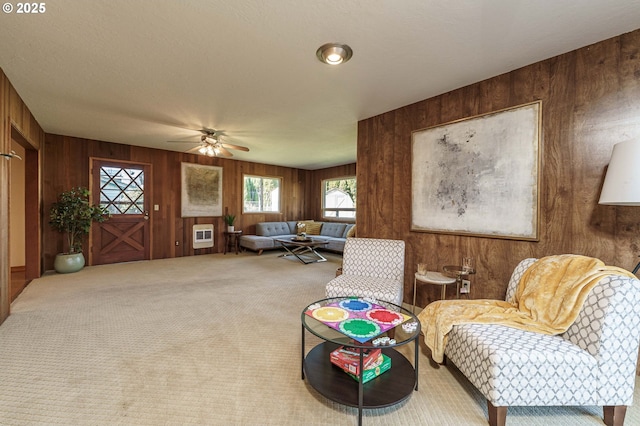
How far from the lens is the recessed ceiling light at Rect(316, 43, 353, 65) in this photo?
199 centimetres

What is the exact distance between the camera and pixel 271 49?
6.75 feet

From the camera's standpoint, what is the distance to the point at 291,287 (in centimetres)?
379

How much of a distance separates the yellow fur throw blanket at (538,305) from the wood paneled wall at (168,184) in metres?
5.59

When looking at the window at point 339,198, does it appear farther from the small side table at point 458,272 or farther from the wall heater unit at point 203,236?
the small side table at point 458,272

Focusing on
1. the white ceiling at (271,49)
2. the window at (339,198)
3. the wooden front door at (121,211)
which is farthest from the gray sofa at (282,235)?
the white ceiling at (271,49)

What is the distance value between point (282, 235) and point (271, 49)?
5.59 metres

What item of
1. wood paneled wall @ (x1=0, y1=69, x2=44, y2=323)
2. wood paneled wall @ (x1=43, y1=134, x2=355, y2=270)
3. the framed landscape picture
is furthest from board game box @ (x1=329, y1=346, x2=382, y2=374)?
wood paneled wall @ (x1=43, y1=134, x2=355, y2=270)

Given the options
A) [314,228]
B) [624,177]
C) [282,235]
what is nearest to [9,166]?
[624,177]

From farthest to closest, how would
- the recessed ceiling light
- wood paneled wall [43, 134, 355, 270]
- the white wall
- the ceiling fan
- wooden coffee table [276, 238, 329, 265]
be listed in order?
wooden coffee table [276, 238, 329, 265]
wood paneled wall [43, 134, 355, 270]
the white wall
the ceiling fan
the recessed ceiling light

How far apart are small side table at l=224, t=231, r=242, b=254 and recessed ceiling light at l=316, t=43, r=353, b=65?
513 centimetres

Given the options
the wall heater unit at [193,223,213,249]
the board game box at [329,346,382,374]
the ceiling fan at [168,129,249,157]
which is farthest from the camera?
the wall heater unit at [193,223,213,249]

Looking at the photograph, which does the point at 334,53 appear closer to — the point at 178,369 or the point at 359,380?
the point at 359,380

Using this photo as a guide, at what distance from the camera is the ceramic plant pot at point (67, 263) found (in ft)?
14.3

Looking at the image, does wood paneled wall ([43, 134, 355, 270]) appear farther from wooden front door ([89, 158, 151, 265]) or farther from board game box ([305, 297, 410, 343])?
board game box ([305, 297, 410, 343])
